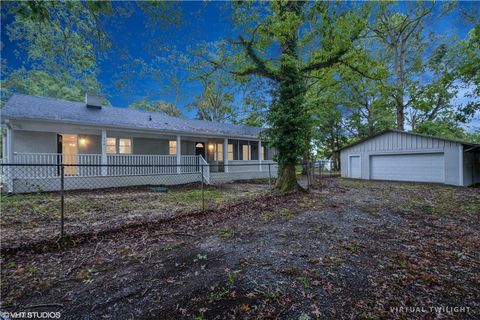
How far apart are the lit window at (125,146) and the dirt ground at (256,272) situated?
9038 mm

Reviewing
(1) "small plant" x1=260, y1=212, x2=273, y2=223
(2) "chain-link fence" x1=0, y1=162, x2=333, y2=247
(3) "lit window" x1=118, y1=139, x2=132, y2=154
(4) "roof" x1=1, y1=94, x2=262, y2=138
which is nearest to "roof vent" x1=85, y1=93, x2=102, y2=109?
(4) "roof" x1=1, y1=94, x2=262, y2=138

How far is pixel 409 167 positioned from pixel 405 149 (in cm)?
118

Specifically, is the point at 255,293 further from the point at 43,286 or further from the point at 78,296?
the point at 43,286

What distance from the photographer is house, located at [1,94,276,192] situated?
918 centimetres

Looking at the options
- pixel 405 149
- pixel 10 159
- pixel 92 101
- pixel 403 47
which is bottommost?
pixel 10 159

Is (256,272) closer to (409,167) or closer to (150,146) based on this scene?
(150,146)

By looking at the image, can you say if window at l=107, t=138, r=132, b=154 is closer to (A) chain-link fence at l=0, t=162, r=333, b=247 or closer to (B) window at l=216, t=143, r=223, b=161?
(A) chain-link fence at l=0, t=162, r=333, b=247

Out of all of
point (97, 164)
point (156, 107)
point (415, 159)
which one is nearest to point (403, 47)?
point (415, 159)

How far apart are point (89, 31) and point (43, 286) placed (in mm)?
4089

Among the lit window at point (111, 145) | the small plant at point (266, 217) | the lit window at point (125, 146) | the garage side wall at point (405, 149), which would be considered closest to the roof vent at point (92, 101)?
the lit window at point (111, 145)

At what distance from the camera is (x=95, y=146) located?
11.9 m

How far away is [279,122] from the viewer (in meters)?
8.73

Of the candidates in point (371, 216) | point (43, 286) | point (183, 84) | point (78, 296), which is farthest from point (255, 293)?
point (183, 84)

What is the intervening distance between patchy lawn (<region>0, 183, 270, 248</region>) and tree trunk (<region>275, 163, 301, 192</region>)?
3.38 m
